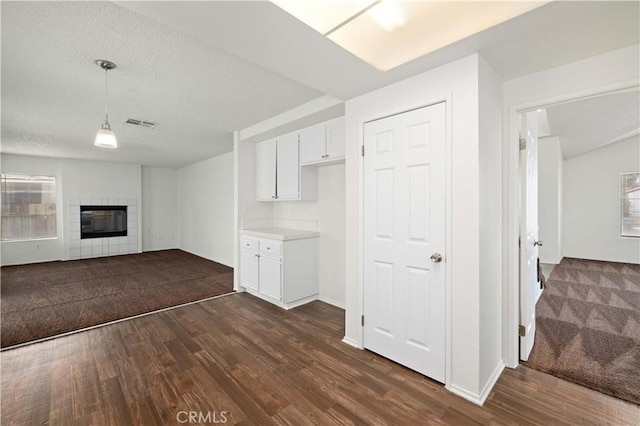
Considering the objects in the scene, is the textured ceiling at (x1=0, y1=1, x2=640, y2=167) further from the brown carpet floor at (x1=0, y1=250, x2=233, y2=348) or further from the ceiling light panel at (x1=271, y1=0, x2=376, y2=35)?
the brown carpet floor at (x1=0, y1=250, x2=233, y2=348)

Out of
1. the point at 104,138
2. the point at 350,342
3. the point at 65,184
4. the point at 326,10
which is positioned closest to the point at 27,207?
the point at 65,184

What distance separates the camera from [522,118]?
2.28m

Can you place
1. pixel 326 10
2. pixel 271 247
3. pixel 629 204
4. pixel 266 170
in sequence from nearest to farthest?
pixel 326 10
pixel 271 247
pixel 266 170
pixel 629 204

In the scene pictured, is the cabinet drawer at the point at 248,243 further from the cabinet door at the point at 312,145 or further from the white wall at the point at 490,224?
the white wall at the point at 490,224

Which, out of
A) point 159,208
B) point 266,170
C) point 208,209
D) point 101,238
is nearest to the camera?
point 266,170

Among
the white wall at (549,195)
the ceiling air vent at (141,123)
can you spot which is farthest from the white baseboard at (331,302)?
the white wall at (549,195)

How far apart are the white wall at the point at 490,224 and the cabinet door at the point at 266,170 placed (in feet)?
9.59

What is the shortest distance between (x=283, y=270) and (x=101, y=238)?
21.7ft

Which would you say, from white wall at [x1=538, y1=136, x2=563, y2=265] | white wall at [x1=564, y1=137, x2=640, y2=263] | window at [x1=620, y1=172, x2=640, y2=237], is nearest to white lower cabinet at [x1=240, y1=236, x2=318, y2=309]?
white wall at [x1=538, y1=136, x2=563, y2=265]

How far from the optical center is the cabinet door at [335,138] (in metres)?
3.23

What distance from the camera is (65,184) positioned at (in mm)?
6734

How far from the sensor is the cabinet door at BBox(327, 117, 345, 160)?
3227 mm

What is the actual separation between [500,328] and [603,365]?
2.97 feet

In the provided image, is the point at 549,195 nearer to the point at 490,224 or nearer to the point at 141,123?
the point at 490,224
